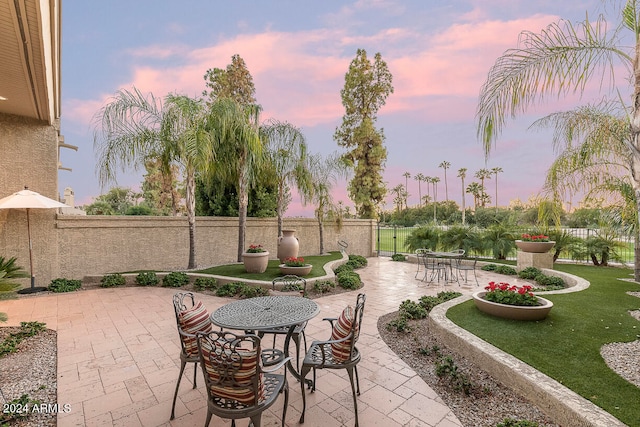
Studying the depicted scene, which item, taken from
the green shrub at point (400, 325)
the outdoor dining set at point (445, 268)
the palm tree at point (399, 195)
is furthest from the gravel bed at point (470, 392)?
the palm tree at point (399, 195)

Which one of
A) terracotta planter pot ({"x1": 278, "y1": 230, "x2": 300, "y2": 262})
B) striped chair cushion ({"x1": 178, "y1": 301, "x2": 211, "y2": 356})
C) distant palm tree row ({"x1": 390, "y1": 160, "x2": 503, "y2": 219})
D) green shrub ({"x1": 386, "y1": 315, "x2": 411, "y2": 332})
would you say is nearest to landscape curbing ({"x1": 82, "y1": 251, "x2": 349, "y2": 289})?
terracotta planter pot ({"x1": 278, "y1": 230, "x2": 300, "y2": 262})

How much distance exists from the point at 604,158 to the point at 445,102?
13.7ft

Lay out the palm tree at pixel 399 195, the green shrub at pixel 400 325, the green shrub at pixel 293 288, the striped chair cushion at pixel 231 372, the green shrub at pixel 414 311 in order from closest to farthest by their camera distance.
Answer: the striped chair cushion at pixel 231 372 < the green shrub at pixel 400 325 < the green shrub at pixel 414 311 < the green shrub at pixel 293 288 < the palm tree at pixel 399 195

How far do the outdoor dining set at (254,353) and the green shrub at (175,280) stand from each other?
4322 millimetres

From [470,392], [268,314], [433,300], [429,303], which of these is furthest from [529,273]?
[268,314]

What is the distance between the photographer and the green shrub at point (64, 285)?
696 centimetres

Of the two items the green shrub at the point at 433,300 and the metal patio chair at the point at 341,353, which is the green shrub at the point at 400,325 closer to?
the green shrub at the point at 433,300

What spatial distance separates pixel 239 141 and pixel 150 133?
7.93ft

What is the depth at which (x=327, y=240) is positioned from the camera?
13547 mm

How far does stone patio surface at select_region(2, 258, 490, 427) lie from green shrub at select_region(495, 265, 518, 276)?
517 cm

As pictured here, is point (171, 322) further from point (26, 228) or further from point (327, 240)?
point (327, 240)

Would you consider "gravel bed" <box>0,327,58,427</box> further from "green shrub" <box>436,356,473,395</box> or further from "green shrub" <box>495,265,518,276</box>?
"green shrub" <box>495,265,518,276</box>

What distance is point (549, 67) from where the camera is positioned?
3711 millimetres

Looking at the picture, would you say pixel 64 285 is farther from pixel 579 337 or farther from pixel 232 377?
pixel 579 337
